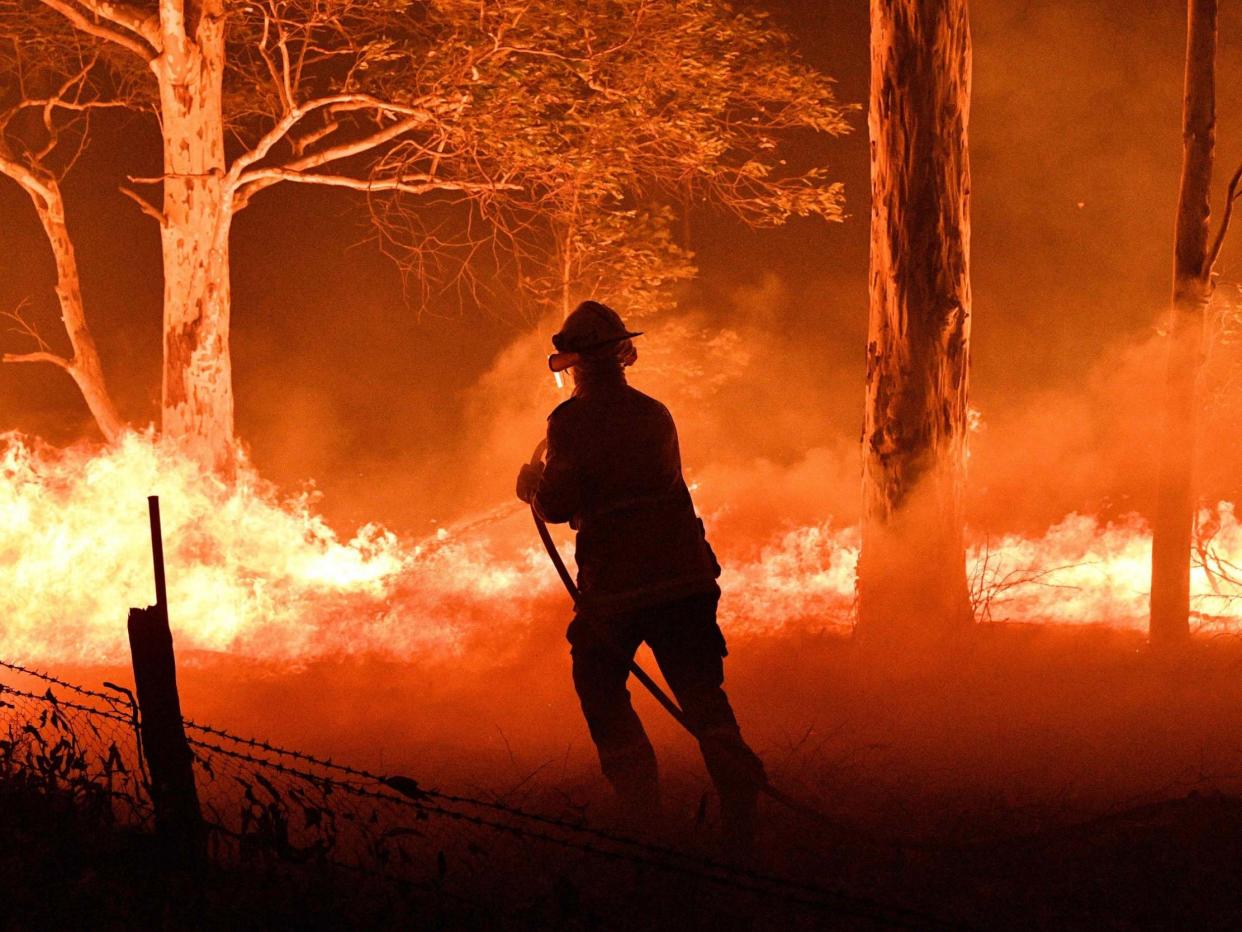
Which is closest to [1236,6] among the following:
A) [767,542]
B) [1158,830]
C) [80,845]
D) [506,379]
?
[767,542]

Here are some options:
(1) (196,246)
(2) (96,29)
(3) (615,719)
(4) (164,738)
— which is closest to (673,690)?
(3) (615,719)

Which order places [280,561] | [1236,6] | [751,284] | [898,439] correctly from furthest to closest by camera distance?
[751,284]
[1236,6]
[280,561]
[898,439]

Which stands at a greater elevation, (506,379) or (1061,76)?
(1061,76)

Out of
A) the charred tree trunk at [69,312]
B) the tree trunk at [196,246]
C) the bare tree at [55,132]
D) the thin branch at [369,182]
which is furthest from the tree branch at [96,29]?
the charred tree trunk at [69,312]

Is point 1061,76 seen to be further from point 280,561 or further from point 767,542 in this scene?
point 280,561

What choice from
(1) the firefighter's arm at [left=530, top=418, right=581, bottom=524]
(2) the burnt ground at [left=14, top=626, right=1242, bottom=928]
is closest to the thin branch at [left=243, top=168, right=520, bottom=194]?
(2) the burnt ground at [left=14, top=626, right=1242, bottom=928]

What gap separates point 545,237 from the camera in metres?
15.6

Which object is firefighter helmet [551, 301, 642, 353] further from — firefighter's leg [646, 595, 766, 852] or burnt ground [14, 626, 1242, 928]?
burnt ground [14, 626, 1242, 928]

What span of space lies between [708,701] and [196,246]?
29.8ft

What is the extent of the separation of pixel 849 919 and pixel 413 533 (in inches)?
470

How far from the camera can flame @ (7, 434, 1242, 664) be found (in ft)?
30.5

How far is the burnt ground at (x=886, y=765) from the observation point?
14.3 ft

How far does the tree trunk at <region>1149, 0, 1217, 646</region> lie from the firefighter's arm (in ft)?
15.0

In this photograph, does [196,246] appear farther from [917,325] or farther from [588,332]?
[588,332]
